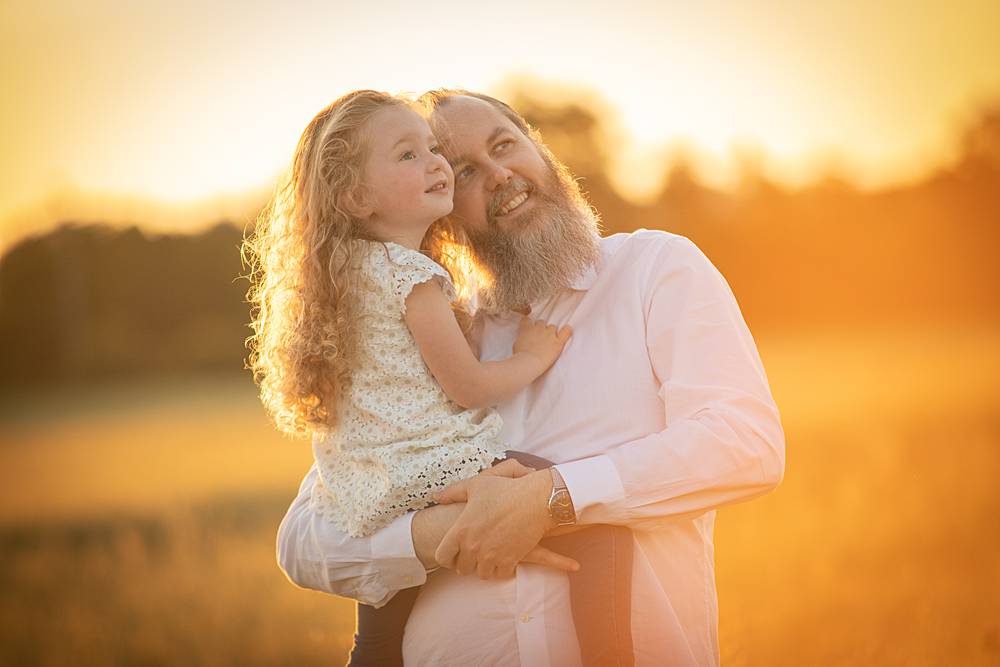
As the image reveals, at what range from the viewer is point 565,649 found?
2971 millimetres

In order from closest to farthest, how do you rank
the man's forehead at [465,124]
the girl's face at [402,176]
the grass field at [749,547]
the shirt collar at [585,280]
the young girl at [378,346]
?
the young girl at [378,346], the girl's face at [402,176], the shirt collar at [585,280], the man's forehead at [465,124], the grass field at [749,547]

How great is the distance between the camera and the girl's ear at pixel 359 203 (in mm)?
3266

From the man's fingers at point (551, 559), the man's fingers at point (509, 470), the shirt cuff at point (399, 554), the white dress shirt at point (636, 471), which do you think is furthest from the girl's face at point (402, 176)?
the man's fingers at point (551, 559)

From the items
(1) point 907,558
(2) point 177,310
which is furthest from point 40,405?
(1) point 907,558

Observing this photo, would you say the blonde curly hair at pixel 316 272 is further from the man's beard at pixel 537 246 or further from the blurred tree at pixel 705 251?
the blurred tree at pixel 705 251

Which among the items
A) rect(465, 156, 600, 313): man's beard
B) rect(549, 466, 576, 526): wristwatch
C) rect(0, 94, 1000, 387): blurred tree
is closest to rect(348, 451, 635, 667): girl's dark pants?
rect(549, 466, 576, 526): wristwatch

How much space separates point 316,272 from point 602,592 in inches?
52.9

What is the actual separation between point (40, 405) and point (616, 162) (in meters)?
17.5

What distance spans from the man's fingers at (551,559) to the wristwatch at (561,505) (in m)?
0.11

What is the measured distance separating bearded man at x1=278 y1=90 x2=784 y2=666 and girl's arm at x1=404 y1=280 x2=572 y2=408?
21 cm

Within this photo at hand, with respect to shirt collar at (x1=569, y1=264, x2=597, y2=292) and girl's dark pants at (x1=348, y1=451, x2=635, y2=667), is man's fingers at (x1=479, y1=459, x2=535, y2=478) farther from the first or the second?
shirt collar at (x1=569, y1=264, x2=597, y2=292)

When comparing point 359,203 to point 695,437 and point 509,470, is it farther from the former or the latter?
point 695,437

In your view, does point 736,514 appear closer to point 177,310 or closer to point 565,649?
point 565,649

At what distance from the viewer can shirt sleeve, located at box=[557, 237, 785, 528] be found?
113 inches
